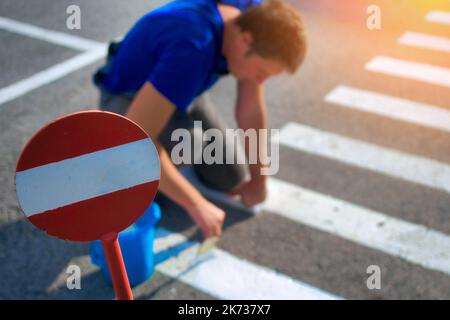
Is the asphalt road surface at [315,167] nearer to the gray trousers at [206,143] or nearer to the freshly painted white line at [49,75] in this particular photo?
the freshly painted white line at [49,75]

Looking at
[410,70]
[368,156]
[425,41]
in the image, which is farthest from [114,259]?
[425,41]

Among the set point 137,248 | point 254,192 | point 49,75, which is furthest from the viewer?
point 49,75

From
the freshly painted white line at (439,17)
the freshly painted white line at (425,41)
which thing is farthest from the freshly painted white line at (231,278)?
the freshly painted white line at (439,17)

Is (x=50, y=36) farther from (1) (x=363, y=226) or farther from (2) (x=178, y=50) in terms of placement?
(1) (x=363, y=226)

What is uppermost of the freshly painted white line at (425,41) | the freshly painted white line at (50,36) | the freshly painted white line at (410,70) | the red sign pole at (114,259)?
the red sign pole at (114,259)

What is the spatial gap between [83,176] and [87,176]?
12 millimetres

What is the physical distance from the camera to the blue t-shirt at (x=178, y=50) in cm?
335

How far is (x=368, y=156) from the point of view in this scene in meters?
5.02

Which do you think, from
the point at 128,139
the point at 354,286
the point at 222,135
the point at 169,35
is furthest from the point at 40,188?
the point at 222,135

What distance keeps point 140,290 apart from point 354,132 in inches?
106

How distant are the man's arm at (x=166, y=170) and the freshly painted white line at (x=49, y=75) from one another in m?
3.00

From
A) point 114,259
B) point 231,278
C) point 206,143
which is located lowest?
point 231,278

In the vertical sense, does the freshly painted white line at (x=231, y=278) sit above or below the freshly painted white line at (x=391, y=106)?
below

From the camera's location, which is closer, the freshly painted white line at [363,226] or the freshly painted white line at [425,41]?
the freshly painted white line at [363,226]
